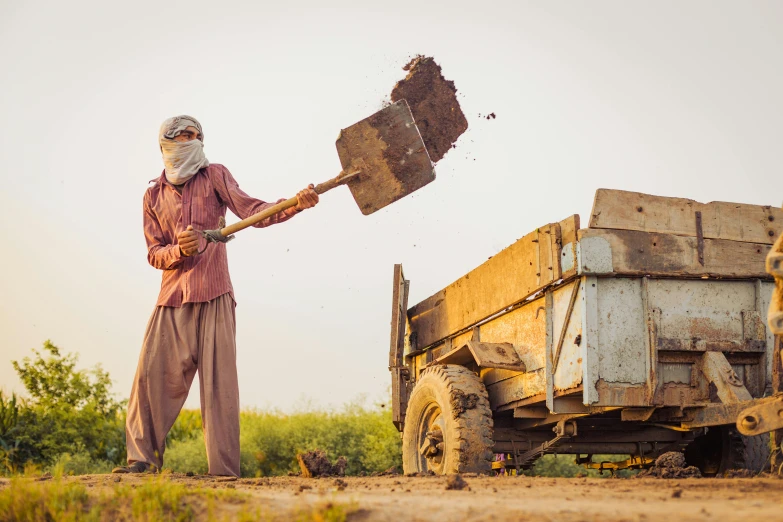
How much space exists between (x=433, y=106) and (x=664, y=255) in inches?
82.0

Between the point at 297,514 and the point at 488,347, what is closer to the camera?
the point at 297,514

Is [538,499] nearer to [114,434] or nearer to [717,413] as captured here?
[717,413]

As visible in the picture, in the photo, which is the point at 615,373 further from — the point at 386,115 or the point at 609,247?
the point at 386,115

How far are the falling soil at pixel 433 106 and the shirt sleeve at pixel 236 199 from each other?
1.27 metres

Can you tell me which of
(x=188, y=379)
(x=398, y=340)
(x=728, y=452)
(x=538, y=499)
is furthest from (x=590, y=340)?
(x=398, y=340)

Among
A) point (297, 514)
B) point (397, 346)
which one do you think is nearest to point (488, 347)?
point (397, 346)

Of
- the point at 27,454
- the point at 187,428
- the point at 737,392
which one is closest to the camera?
the point at 737,392

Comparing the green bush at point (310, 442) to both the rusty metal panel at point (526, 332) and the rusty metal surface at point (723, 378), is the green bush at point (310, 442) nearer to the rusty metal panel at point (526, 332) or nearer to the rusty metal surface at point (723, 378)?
the rusty metal panel at point (526, 332)

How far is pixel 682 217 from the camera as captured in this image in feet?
18.5

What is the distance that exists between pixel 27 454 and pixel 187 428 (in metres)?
4.07

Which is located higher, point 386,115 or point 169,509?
point 386,115

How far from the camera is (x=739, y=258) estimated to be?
225 inches

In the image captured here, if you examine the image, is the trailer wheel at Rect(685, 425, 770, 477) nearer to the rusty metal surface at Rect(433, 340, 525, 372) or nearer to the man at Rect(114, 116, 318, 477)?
the rusty metal surface at Rect(433, 340, 525, 372)

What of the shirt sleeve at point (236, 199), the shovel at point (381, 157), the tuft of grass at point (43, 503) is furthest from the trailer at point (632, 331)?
the tuft of grass at point (43, 503)
